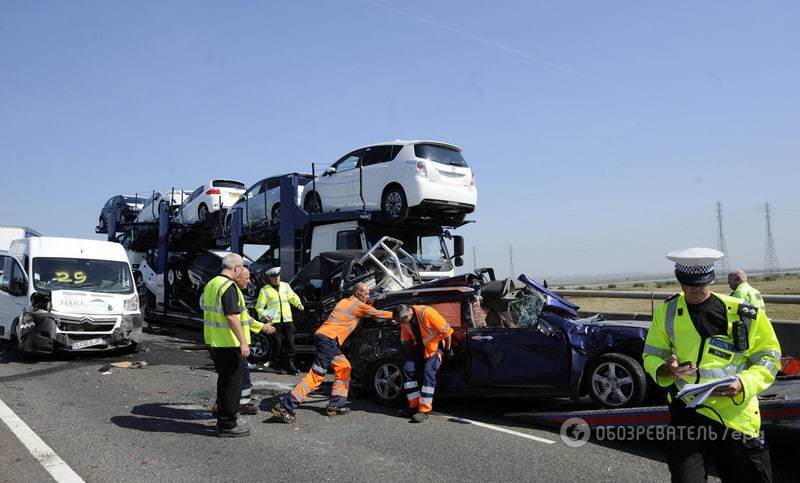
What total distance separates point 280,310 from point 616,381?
5213 millimetres

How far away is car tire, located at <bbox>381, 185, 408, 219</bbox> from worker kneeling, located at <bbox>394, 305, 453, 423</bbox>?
13.2 ft

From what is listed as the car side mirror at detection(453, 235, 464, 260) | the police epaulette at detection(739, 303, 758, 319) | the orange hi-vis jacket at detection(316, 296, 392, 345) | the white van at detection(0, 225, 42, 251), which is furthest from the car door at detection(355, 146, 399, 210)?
the white van at detection(0, 225, 42, 251)

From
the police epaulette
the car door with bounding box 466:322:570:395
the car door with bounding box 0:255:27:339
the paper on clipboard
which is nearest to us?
the paper on clipboard

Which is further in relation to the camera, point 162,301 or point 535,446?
point 162,301

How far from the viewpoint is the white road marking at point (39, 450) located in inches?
184

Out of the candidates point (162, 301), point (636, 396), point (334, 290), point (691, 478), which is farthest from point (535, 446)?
point (162, 301)

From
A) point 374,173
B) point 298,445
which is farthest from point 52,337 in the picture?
point 298,445

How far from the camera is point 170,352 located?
39.2ft

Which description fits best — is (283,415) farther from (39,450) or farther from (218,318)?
(39,450)

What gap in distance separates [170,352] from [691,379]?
35.3 feet

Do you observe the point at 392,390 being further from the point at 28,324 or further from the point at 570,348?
the point at 28,324

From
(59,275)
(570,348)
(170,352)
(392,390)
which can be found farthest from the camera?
(170,352)

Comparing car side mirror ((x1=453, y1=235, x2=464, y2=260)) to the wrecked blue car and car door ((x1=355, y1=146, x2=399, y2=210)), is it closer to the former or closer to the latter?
car door ((x1=355, y1=146, x2=399, y2=210))

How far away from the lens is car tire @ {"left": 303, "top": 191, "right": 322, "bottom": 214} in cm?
1238
